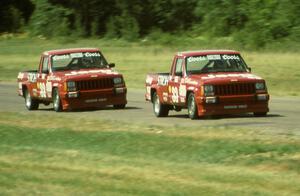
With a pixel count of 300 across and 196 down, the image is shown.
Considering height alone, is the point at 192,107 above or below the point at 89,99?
above

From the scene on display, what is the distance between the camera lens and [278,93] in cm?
3203

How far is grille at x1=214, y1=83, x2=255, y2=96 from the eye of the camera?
21.7 metres

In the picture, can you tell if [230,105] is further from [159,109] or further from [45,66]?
[45,66]

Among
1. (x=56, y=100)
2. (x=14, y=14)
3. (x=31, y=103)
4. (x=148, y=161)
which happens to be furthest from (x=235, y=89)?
(x=14, y=14)

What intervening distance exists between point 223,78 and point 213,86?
1.20ft

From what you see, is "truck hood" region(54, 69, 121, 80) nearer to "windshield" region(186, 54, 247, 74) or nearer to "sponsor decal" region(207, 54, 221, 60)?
"windshield" region(186, 54, 247, 74)

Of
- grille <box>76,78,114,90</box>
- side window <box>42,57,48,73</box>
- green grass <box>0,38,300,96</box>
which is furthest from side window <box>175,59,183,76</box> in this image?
green grass <box>0,38,300,96</box>

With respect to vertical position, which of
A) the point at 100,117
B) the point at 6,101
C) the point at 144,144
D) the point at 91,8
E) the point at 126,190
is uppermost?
the point at 126,190

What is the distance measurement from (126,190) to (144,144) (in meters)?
5.03

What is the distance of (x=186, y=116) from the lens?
78.0 feet

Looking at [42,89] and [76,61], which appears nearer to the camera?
[76,61]

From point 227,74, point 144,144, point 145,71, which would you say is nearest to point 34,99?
point 227,74

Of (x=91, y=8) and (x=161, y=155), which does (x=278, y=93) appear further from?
(x=91, y=8)

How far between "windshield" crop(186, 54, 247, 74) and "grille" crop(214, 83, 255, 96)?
957mm
